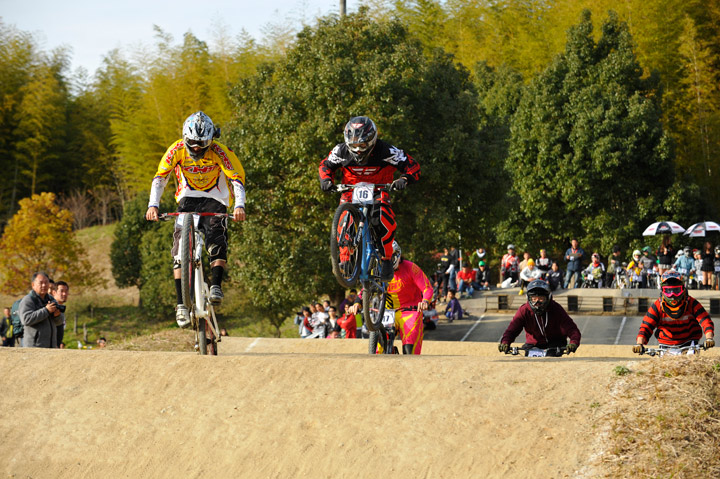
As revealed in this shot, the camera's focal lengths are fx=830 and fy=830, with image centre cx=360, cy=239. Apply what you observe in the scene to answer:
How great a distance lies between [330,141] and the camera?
2584 cm

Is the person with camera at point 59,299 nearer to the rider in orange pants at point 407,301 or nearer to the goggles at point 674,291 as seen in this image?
the rider in orange pants at point 407,301

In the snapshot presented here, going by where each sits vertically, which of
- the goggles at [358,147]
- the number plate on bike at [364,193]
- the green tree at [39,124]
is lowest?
the number plate on bike at [364,193]

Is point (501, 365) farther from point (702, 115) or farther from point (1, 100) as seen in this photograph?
point (1, 100)

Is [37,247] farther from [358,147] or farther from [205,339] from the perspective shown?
A: [358,147]

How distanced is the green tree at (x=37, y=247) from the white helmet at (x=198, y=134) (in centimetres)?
3526

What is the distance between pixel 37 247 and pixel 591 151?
2857cm

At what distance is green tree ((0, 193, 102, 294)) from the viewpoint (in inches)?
1692

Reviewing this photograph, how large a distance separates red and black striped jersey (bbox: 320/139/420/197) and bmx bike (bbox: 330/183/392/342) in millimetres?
177

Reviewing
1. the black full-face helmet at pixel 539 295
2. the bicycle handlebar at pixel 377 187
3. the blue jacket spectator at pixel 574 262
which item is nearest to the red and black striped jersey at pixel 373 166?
the bicycle handlebar at pixel 377 187

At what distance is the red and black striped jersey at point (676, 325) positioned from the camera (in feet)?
34.1

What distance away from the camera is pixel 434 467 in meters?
8.03

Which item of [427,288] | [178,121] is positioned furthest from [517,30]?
[427,288]

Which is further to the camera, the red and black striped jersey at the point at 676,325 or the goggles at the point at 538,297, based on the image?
the red and black striped jersey at the point at 676,325

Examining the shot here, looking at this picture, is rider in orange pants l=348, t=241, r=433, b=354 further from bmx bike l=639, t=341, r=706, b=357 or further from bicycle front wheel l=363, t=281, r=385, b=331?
bmx bike l=639, t=341, r=706, b=357
